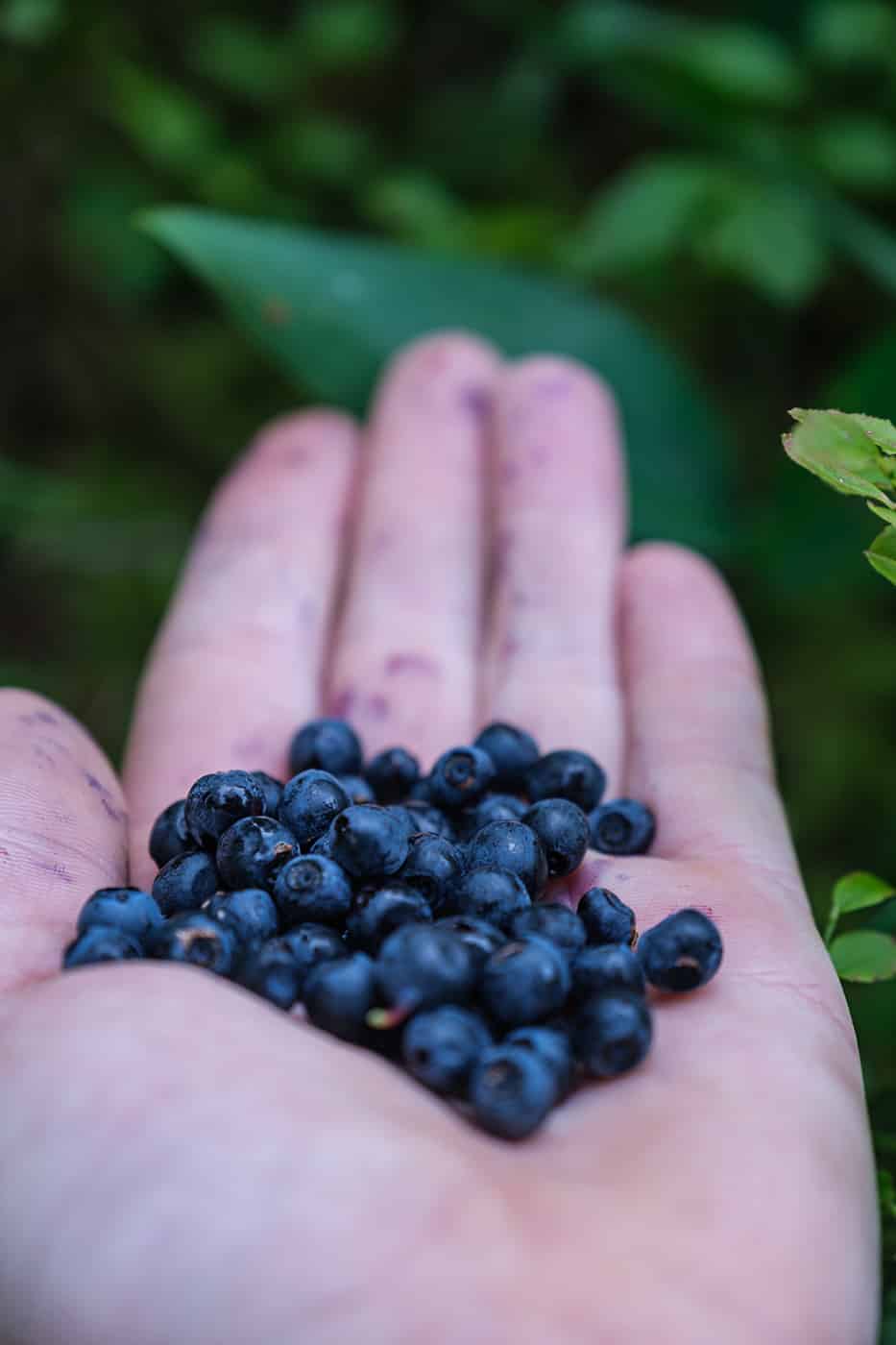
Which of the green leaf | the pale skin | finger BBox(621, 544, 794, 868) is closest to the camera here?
the pale skin

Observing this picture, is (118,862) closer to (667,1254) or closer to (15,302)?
(667,1254)

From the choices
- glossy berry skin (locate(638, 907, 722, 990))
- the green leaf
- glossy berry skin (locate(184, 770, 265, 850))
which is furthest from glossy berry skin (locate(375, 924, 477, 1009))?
the green leaf

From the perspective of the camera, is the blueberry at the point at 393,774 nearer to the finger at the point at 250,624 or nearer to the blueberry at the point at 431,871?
the finger at the point at 250,624

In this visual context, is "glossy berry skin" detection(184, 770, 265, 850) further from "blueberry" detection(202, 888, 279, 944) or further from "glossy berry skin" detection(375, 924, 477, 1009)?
"glossy berry skin" detection(375, 924, 477, 1009)

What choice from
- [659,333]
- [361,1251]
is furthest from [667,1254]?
[659,333]

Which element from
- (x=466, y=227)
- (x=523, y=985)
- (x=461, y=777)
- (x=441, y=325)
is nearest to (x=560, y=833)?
(x=461, y=777)
